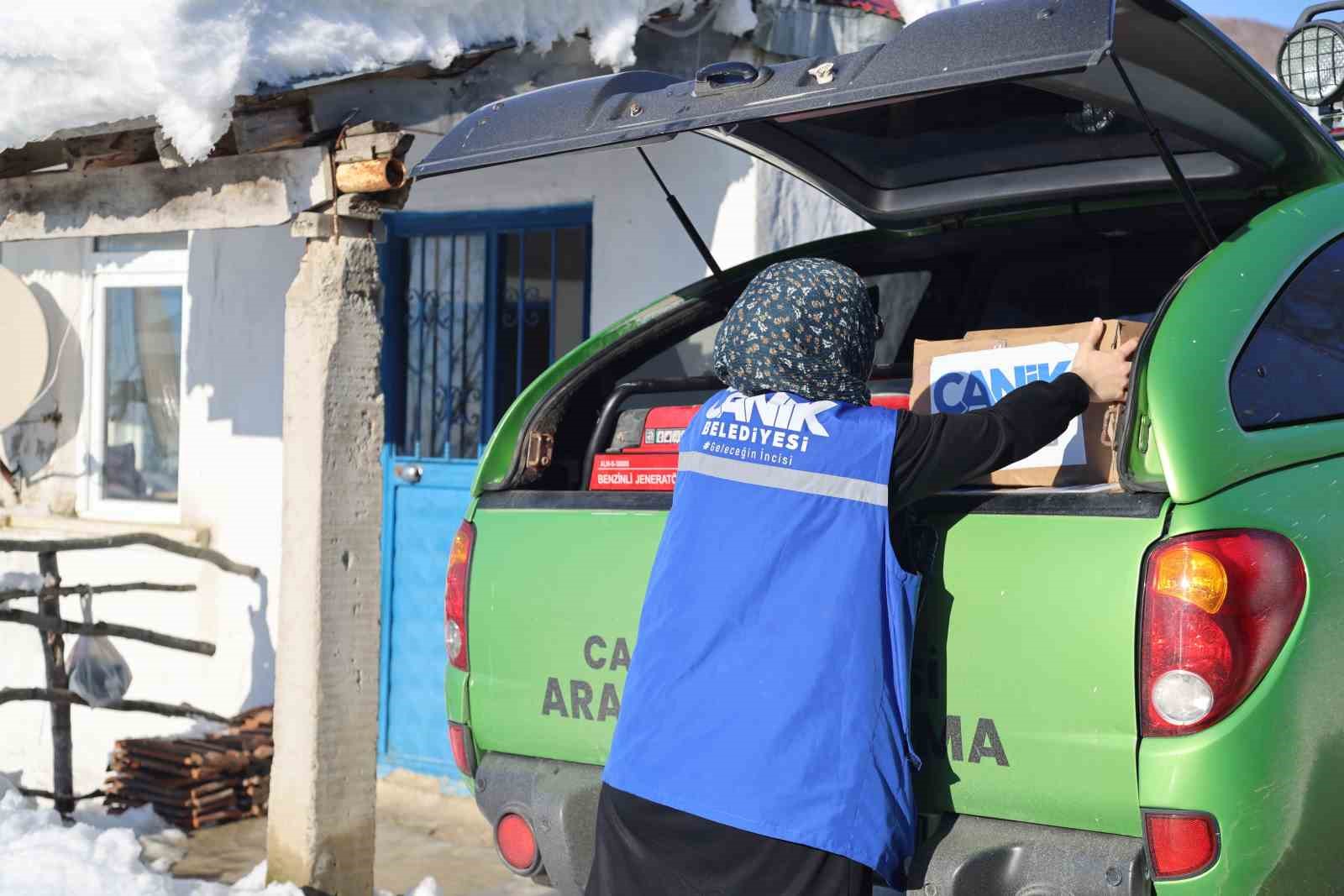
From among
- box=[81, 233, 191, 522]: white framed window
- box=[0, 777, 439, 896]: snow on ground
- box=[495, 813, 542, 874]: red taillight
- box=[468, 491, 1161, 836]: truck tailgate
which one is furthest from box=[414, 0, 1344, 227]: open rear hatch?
box=[81, 233, 191, 522]: white framed window

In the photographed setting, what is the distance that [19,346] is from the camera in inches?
317

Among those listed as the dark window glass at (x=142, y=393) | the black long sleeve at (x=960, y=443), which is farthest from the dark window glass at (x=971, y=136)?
the dark window glass at (x=142, y=393)

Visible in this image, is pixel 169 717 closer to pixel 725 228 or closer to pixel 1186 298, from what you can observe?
pixel 725 228

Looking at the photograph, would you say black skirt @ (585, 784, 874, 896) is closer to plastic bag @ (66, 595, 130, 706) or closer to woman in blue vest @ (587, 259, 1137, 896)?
woman in blue vest @ (587, 259, 1137, 896)

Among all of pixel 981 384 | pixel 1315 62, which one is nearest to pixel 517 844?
pixel 981 384

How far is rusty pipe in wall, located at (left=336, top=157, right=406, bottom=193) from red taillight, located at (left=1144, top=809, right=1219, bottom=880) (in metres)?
3.32

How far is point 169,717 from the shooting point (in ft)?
24.8

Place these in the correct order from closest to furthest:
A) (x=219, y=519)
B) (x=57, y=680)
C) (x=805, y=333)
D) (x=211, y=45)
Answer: (x=805, y=333) < (x=211, y=45) < (x=57, y=680) < (x=219, y=519)

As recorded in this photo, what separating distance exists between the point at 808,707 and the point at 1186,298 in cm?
92

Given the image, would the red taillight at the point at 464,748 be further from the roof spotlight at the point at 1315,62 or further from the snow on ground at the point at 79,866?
the roof spotlight at the point at 1315,62

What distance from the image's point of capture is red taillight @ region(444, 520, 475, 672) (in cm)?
324

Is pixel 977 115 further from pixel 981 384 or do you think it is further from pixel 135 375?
pixel 135 375

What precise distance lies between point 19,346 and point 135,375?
24.8 inches

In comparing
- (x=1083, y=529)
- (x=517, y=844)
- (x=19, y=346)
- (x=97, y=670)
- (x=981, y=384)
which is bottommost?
(x=97, y=670)
